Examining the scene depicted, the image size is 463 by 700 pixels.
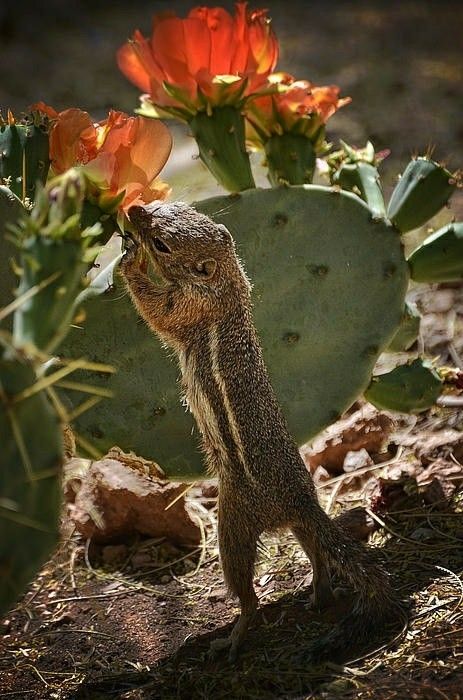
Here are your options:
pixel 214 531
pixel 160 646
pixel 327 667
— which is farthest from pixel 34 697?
pixel 214 531

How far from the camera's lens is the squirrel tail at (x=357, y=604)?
2.99 m

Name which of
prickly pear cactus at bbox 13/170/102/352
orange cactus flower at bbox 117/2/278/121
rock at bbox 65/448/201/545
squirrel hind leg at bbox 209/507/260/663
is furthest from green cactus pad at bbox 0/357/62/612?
orange cactus flower at bbox 117/2/278/121

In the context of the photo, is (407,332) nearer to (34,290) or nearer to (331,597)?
(331,597)

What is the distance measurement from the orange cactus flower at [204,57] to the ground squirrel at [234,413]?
19.3 inches

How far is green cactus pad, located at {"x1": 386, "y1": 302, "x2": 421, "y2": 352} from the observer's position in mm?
3904

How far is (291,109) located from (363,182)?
1.34 ft

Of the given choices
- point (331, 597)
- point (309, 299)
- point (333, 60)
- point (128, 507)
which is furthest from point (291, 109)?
point (333, 60)

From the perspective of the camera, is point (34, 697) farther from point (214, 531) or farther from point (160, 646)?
point (214, 531)

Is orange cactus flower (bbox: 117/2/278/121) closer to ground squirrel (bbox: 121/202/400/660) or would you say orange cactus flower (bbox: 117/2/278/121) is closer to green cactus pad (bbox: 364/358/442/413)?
ground squirrel (bbox: 121/202/400/660)

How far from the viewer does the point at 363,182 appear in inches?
155

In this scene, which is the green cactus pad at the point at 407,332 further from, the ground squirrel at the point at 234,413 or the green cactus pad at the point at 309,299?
the ground squirrel at the point at 234,413

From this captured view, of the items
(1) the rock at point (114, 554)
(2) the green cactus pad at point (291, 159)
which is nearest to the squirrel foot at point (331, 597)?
(1) the rock at point (114, 554)

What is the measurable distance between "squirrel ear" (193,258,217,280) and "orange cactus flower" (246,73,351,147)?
0.79 meters

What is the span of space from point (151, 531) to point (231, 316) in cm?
108
